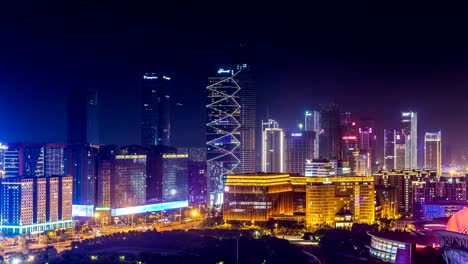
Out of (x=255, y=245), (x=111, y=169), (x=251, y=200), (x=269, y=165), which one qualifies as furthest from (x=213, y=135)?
(x=255, y=245)

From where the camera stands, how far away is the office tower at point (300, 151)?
31.6 m

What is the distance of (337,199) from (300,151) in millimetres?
9460

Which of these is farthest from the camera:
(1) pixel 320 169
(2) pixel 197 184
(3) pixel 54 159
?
(2) pixel 197 184

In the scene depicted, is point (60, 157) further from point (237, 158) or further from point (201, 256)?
point (201, 256)

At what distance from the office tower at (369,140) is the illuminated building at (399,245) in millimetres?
17411

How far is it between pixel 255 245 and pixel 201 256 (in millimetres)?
1731

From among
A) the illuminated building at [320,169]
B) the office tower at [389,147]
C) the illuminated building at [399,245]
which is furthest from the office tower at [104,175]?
the office tower at [389,147]

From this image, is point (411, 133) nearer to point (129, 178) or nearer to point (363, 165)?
point (363, 165)

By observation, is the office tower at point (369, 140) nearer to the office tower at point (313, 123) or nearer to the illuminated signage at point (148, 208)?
the office tower at point (313, 123)

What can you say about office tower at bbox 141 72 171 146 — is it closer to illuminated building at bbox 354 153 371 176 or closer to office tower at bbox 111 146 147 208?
office tower at bbox 111 146 147 208

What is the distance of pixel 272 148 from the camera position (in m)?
32.6

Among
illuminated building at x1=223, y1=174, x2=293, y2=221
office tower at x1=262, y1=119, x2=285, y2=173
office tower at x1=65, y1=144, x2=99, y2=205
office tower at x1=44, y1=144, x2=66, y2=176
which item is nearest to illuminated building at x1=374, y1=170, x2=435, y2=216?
illuminated building at x1=223, y1=174, x2=293, y2=221

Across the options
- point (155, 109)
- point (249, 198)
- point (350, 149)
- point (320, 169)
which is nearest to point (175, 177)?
point (155, 109)

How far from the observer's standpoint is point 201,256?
1548 cm
